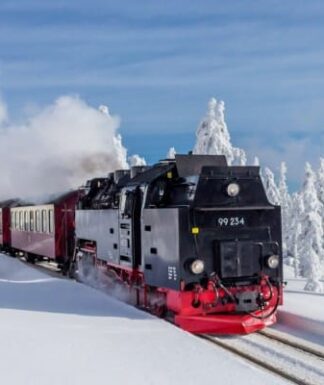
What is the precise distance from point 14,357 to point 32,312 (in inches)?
136

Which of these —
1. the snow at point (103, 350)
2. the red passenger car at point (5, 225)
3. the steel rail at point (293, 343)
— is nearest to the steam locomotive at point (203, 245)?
the steel rail at point (293, 343)

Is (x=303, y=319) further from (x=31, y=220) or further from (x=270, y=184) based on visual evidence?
(x=270, y=184)

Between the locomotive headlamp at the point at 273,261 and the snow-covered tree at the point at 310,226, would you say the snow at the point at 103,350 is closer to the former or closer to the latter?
the locomotive headlamp at the point at 273,261

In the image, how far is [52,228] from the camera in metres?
20.7

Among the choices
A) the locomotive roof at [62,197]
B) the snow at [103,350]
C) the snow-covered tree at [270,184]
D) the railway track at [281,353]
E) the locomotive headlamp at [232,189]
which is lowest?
the railway track at [281,353]

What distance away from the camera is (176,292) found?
391 inches

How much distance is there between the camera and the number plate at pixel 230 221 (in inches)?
402

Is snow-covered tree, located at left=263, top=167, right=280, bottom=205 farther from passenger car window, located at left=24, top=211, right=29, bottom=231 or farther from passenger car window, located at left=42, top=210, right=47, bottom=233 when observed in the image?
passenger car window, located at left=42, top=210, right=47, bottom=233

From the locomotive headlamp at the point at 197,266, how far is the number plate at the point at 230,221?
78 centimetres

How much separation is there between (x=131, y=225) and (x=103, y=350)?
4285 mm

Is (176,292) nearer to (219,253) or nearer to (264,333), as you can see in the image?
(219,253)

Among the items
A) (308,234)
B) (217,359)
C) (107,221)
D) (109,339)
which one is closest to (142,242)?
(107,221)

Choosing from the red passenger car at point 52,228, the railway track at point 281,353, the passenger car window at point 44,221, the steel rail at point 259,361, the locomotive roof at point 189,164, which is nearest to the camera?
the steel rail at point 259,361

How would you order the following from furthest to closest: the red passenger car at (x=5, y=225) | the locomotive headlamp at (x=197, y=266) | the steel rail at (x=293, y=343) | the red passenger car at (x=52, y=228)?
the red passenger car at (x=5, y=225) → the red passenger car at (x=52, y=228) → the locomotive headlamp at (x=197, y=266) → the steel rail at (x=293, y=343)
